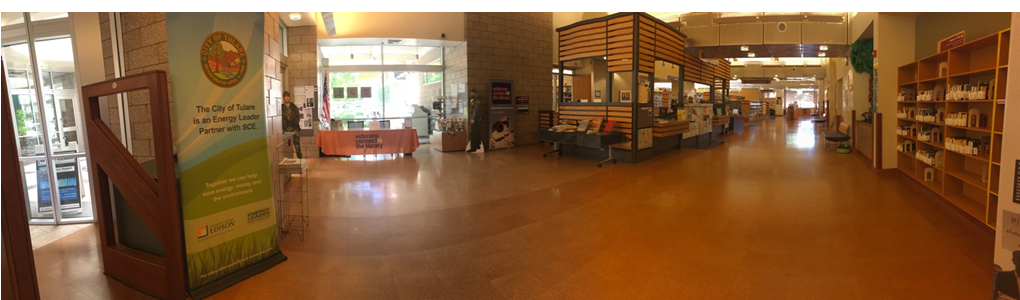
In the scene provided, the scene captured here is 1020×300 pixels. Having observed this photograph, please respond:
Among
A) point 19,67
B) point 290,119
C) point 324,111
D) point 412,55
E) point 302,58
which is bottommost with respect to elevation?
point 290,119

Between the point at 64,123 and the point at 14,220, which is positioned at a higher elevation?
the point at 64,123

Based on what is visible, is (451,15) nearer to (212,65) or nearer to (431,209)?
(431,209)

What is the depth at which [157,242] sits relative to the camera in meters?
3.30

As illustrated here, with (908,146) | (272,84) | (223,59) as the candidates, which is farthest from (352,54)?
(908,146)

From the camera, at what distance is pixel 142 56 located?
3463 millimetres

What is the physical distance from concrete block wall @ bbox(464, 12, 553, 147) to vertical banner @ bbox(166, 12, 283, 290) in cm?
872

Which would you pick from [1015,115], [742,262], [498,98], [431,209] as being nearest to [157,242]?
[431,209]

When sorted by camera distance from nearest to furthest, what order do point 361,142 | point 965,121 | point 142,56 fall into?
point 142,56 → point 965,121 → point 361,142

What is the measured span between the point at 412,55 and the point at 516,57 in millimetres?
2722

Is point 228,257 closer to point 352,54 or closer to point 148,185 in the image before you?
point 148,185

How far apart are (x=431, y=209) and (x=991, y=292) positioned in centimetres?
442

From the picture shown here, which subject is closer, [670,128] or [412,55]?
[670,128]

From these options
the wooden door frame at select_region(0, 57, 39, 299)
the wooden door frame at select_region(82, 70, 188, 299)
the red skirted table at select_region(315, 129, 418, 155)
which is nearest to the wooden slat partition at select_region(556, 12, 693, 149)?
the red skirted table at select_region(315, 129, 418, 155)

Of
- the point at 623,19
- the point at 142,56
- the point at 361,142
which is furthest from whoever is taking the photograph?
the point at 361,142
